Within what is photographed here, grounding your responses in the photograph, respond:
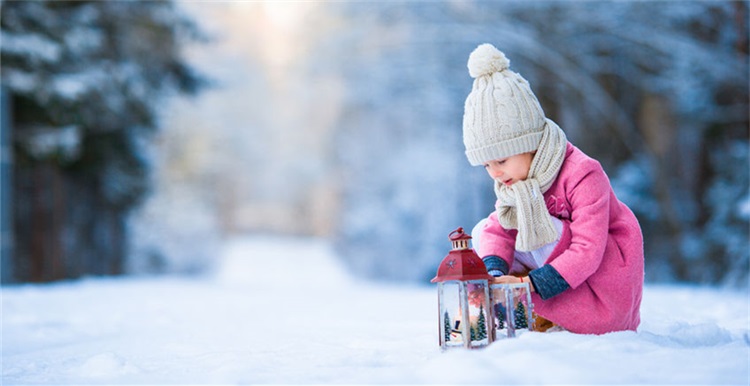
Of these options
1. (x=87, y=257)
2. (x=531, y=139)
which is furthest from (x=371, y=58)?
(x=531, y=139)

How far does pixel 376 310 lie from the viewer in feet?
15.3

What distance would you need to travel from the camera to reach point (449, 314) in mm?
2457

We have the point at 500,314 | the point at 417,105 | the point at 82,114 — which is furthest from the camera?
the point at 417,105

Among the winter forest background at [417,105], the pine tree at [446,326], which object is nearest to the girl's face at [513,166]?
the pine tree at [446,326]

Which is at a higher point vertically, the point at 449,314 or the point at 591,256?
the point at 591,256

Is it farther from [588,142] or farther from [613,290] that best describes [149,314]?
[588,142]

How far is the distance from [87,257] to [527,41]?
790 cm

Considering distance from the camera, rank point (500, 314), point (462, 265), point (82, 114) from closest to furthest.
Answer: point (462, 265) < point (500, 314) < point (82, 114)

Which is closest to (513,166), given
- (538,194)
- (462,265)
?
(538,194)

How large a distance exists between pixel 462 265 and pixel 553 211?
0.44 meters

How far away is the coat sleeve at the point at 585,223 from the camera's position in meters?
2.37

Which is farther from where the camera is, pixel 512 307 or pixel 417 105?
pixel 417 105

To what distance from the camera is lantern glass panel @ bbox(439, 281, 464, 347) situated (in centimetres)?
243

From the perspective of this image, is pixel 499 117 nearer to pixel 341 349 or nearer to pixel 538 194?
pixel 538 194
